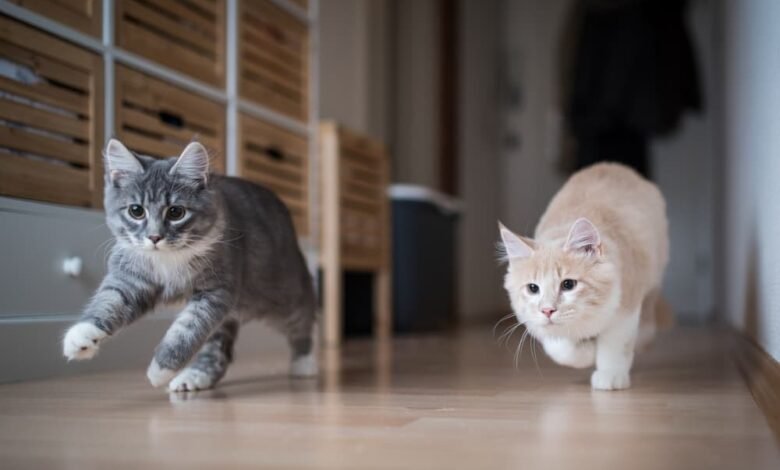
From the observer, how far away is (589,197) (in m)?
2.19

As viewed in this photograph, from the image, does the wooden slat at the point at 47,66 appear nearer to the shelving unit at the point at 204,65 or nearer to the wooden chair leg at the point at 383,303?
the shelving unit at the point at 204,65

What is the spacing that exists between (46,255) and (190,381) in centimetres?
54

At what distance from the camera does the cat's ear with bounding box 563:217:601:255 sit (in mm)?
1779

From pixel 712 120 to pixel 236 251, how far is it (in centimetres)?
506

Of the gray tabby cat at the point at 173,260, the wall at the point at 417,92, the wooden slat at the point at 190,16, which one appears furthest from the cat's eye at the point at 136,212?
the wall at the point at 417,92

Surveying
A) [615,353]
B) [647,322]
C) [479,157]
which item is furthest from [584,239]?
[479,157]

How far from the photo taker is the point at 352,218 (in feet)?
12.7

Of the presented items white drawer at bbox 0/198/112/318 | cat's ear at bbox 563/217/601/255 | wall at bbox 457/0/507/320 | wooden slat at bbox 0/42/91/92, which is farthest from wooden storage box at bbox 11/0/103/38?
wall at bbox 457/0/507/320

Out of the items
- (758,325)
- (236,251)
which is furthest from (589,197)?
(236,251)

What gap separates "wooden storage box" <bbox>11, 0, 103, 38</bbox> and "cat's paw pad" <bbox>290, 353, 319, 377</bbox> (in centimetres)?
107

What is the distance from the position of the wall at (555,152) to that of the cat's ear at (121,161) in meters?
4.97

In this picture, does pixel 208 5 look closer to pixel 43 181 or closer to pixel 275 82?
pixel 275 82

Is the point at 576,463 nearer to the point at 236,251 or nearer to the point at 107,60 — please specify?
the point at 236,251

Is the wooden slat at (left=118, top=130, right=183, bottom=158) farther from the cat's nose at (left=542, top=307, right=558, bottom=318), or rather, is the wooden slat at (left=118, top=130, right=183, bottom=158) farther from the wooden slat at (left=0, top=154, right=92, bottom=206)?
the cat's nose at (left=542, top=307, right=558, bottom=318)
